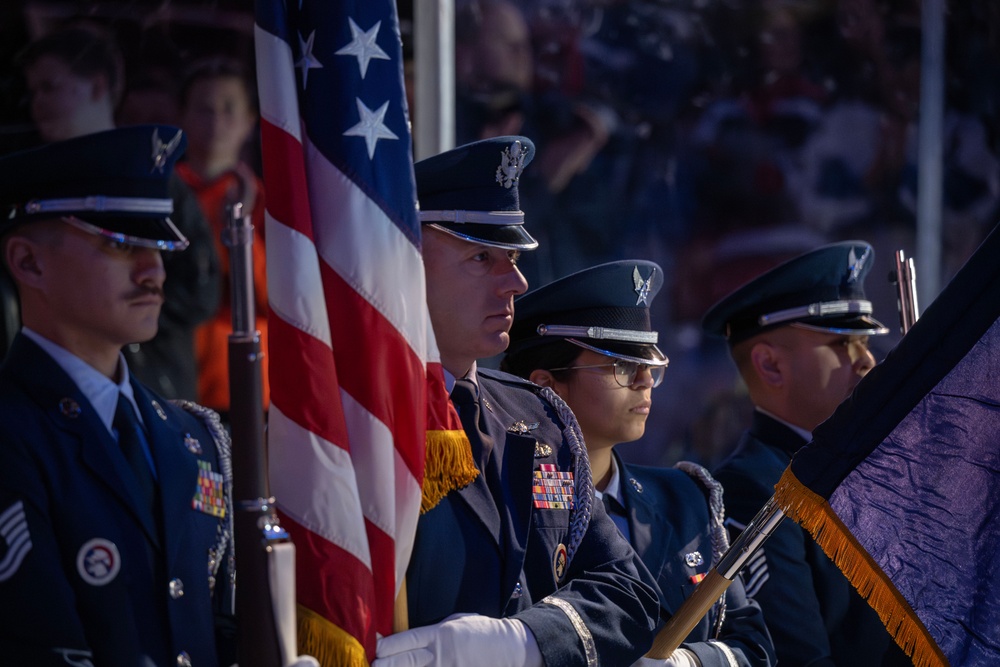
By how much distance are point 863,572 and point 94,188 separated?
2129 mm

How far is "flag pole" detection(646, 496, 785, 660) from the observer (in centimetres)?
341

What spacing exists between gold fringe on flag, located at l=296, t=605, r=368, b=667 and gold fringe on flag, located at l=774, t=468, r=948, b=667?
4.26ft

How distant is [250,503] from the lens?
2.47 metres

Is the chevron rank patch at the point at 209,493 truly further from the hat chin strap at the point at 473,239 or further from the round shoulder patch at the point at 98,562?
the hat chin strap at the point at 473,239

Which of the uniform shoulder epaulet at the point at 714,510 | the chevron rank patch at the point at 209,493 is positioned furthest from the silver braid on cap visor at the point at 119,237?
the uniform shoulder epaulet at the point at 714,510

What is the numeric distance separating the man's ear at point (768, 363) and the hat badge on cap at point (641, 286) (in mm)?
795

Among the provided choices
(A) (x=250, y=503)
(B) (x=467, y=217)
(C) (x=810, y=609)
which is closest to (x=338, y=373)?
(A) (x=250, y=503)

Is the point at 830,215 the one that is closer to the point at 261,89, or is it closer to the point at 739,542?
the point at 739,542

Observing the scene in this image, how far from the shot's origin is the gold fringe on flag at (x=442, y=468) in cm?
303

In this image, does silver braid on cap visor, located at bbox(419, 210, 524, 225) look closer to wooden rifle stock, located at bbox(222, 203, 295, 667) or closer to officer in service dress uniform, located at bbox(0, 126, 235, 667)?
officer in service dress uniform, located at bbox(0, 126, 235, 667)

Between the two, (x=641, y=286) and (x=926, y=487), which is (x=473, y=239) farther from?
(x=926, y=487)

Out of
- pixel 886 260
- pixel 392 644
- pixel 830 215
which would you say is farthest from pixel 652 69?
pixel 392 644

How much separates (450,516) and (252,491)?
74 centimetres

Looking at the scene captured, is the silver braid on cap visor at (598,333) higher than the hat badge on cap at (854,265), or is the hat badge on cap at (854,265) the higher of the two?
the hat badge on cap at (854,265)
